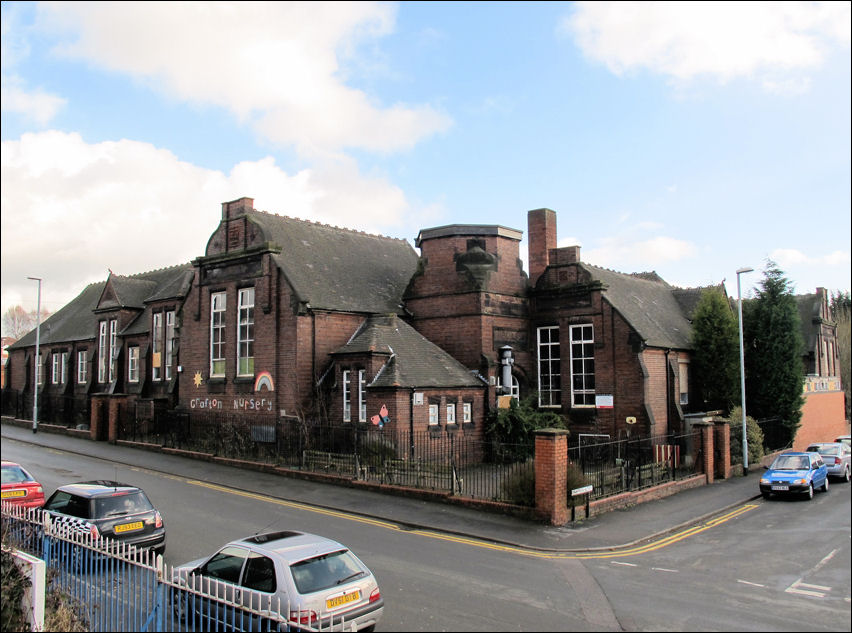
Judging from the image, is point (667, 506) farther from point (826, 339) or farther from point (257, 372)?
point (826, 339)

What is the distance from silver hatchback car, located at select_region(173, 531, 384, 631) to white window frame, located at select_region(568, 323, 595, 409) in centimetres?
2139

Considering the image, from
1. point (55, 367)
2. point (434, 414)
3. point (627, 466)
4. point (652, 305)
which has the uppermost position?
point (652, 305)

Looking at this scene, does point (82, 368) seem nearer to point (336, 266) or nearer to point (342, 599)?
point (336, 266)

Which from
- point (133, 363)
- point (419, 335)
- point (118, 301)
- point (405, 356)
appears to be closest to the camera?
point (405, 356)

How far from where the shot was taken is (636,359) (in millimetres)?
27109

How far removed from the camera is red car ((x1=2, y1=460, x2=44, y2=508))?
49.5ft

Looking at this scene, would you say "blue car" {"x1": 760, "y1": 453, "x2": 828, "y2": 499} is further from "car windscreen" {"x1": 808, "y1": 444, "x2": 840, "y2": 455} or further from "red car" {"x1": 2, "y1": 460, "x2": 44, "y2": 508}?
"red car" {"x1": 2, "y1": 460, "x2": 44, "y2": 508}

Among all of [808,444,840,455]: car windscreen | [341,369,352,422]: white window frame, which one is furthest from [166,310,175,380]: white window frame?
[808,444,840,455]: car windscreen

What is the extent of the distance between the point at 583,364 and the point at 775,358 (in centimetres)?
971

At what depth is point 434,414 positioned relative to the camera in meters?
24.8

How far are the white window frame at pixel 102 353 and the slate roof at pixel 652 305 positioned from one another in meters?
30.6

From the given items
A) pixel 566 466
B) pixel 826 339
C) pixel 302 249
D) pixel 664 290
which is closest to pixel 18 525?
pixel 566 466

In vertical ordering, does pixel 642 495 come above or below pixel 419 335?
below

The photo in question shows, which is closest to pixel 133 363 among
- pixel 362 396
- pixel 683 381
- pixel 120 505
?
pixel 362 396
